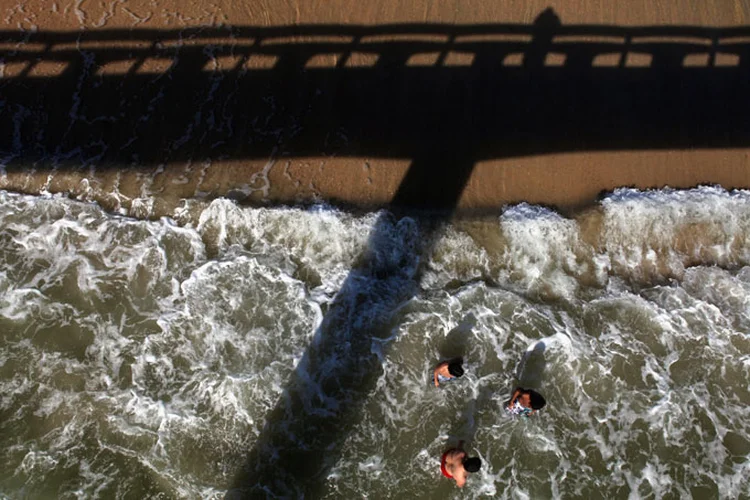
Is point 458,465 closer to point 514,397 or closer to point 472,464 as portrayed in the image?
point 472,464

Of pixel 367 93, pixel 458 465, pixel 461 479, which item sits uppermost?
pixel 367 93

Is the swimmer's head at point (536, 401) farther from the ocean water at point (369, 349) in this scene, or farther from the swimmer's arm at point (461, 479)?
the swimmer's arm at point (461, 479)

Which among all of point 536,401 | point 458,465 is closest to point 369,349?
point 458,465

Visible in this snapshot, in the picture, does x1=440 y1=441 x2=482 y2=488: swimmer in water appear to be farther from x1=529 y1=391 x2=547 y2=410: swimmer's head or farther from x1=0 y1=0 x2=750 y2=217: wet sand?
x1=0 y1=0 x2=750 y2=217: wet sand

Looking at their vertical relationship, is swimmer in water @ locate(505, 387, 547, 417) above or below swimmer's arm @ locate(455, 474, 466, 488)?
above

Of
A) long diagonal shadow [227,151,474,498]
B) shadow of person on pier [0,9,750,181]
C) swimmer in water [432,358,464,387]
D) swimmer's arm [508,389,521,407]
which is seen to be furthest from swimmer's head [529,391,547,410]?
shadow of person on pier [0,9,750,181]

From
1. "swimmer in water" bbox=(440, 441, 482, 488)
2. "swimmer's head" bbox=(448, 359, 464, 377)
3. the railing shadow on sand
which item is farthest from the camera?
the railing shadow on sand

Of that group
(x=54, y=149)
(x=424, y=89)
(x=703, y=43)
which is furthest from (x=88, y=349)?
(x=703, y=43)

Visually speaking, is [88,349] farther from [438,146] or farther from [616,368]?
[616,368]
